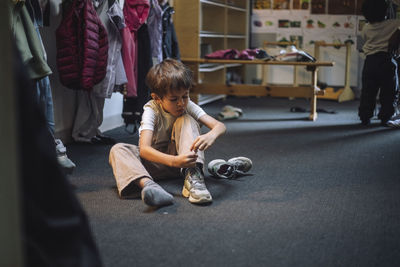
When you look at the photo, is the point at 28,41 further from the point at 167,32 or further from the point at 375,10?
the point at 375,10

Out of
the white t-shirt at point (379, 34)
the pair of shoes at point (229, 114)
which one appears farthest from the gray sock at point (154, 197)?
the white t-shirt at point (379, 34)

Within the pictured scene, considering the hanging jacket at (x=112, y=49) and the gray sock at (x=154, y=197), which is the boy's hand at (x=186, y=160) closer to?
the gray sock at (x=154, y=197)

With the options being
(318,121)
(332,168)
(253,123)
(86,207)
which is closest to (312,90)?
(318,121)

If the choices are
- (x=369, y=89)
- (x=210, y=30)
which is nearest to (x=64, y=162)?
(x=369, y=89)

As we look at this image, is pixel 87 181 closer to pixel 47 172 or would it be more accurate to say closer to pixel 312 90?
pixel 47 172

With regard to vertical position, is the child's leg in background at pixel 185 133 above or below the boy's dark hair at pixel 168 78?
below

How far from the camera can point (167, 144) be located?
2312 millimetres

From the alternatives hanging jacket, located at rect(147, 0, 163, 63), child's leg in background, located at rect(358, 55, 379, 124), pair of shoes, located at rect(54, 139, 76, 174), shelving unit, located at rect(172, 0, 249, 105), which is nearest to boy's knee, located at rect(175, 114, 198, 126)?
pair of shoes, located at rect(54, 139, 76, 174)

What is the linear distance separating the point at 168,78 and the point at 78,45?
1025mm

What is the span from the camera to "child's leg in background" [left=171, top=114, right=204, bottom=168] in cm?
213

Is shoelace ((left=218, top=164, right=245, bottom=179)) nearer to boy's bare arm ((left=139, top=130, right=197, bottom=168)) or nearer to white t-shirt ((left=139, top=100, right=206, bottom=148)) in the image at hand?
white t-shirt ((left=139, top=100, right=206, bottom=148))

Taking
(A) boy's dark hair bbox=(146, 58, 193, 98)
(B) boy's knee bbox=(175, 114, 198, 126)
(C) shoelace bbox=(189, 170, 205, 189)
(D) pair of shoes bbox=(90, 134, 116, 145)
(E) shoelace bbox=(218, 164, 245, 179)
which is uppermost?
(A) boy's dark hair bbox=(146, 58, 193, 98)

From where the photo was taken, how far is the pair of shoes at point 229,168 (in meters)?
2.45

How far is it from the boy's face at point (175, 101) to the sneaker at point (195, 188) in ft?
0.89
